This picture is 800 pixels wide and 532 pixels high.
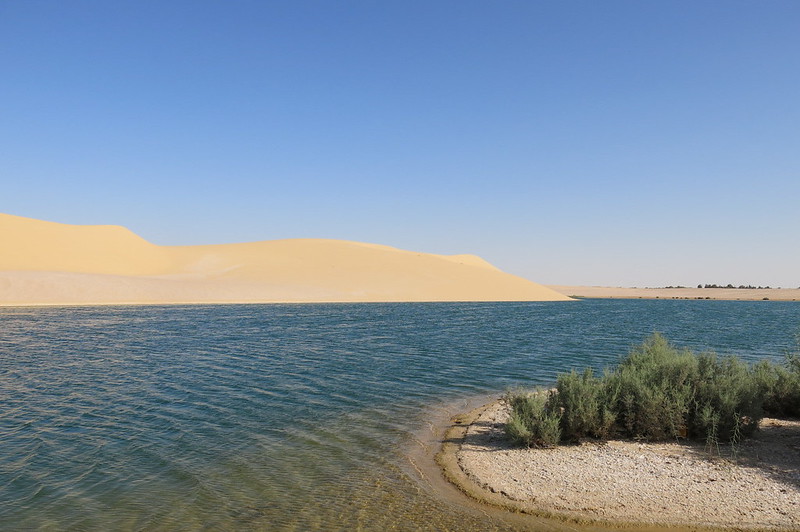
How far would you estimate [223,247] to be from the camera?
10106cm

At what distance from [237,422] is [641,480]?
27.5 feet

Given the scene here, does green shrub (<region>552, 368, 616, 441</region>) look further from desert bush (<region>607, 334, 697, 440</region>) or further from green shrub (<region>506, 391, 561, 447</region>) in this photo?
desert bush (<region>607, 334, 697, 440</region>)

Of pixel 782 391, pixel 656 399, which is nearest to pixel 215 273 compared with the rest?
pixel 656 399

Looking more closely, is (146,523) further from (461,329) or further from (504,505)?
(461,329)

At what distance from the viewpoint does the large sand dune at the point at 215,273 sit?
181ft

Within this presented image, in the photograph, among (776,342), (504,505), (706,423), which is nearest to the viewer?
(504,505)

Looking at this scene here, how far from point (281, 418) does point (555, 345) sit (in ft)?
58.9

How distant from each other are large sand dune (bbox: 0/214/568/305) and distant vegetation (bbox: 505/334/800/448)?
180ft

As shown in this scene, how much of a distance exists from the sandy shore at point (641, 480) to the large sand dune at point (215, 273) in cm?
5494

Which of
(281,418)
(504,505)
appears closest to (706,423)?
(504,505)

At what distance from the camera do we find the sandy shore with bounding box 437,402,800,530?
21.4 ft

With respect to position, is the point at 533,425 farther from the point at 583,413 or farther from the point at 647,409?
the point at 647,409

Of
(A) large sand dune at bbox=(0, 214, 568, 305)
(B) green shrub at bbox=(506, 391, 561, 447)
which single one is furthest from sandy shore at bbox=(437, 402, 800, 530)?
(A) large sand dune at bbox=(0, 214, 568, 305)

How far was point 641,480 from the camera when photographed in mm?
7551
